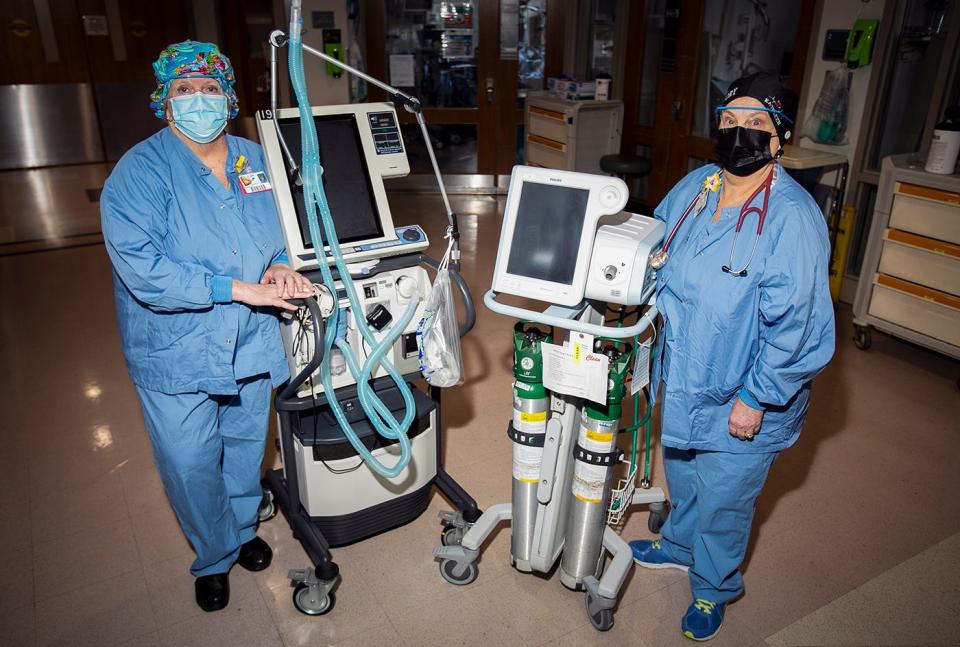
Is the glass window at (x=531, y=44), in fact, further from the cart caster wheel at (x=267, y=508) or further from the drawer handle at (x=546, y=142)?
the cart caster wheel at (x=267, y=508)

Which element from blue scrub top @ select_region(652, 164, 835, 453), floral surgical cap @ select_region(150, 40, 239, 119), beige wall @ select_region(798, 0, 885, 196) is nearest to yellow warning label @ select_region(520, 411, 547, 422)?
blue scrub top @ select_region(652, 164, 835, 453)

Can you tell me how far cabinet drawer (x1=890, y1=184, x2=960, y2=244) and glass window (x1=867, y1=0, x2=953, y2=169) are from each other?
0.62m

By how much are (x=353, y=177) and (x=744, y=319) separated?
3.59 ft

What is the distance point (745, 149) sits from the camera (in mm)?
1691

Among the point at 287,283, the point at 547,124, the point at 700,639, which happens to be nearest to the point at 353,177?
the point at 287,283

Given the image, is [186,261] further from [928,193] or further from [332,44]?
[332,44]

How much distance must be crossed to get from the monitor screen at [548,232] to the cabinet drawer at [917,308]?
240 centimetres

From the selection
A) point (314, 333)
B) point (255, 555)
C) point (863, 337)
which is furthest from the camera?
point (863, 337)

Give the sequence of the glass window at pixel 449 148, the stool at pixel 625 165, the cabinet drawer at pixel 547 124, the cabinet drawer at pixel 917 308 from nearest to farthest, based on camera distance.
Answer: the cabinet drawer at pixel 917 308
the stool at pixel 625 165
the cabinet drawer at pixel 547 124
the glass window at pixel 449 148

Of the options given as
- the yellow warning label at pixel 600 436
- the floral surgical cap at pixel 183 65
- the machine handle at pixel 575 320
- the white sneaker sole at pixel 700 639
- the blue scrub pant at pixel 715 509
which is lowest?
the white sneaker sole at pixel 700 639

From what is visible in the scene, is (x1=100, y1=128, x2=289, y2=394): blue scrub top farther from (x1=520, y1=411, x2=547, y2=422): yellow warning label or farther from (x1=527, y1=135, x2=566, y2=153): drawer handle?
(x1=527, y1=135, x2=566, y2=153): drawer handle

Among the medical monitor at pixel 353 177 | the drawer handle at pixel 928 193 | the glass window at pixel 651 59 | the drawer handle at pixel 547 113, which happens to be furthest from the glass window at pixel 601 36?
the medical monitor at pixel 353 177

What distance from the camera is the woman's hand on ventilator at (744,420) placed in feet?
5.65

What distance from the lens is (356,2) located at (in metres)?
5.70
